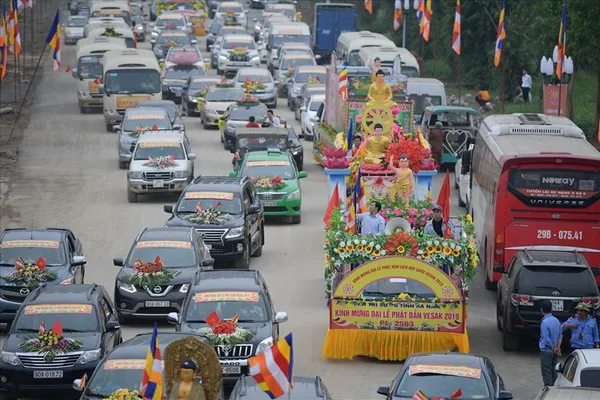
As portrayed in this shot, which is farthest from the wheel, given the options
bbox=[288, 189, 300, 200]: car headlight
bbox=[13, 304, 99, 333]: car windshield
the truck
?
the truck

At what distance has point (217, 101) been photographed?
50406 mm

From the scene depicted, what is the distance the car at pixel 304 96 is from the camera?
168 ft

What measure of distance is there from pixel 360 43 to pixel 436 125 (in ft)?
57.6

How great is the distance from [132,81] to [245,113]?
5881mm

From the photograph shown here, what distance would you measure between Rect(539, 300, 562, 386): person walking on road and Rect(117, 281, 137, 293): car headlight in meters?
7.25

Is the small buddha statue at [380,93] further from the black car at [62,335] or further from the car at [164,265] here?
the black car at [62,335]

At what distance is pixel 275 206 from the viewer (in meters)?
34.7

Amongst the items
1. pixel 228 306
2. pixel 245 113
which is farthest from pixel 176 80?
pixel 228 306

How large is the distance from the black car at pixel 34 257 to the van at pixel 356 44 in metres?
30.2

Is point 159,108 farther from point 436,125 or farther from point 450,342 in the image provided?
point 450,342

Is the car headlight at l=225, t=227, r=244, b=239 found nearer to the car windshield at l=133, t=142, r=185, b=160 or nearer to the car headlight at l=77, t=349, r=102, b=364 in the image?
the car windshield at l=133, t=142, r=185, b=160

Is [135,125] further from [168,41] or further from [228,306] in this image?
[168,41]

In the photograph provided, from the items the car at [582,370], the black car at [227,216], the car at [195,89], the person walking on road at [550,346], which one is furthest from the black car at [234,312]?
the car at [195,89]

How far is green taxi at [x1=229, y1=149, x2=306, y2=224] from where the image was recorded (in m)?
34.5
